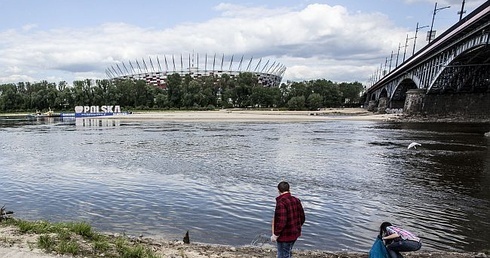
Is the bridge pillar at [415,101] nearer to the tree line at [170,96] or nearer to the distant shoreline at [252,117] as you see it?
the distant shoreline at [252,117]

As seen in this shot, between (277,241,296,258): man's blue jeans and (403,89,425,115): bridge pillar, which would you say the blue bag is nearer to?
(277,241,296,258): man's blue jeans

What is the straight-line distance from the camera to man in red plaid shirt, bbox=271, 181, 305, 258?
7.21 meters

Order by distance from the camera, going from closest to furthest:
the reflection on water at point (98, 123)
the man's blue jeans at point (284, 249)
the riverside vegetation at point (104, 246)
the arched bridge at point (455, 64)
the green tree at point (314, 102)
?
the man's blue jeans at point (284, 249), the riverside vegetation at point (104, 246), the arched bridge at point (455, 64), the reflection on water at point (98, 123), the green tree at point (314, 102)

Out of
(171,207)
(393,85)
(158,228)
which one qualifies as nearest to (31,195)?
(171,207)

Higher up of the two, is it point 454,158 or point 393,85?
point 393,85

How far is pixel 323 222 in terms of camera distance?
13586 mm

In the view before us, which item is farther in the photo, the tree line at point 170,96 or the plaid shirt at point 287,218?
the tree line at point 170,96

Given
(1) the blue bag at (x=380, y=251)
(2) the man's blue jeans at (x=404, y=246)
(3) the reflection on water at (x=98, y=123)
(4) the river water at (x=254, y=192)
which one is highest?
(2) the man's blue jeans at (x=404, y=246)

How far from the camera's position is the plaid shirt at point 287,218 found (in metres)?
7.21

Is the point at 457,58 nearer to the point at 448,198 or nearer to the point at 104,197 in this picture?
the point at 448,198

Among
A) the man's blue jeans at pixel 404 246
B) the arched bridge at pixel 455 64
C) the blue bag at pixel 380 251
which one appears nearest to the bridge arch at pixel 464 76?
the arched bridge at pixel 455 64

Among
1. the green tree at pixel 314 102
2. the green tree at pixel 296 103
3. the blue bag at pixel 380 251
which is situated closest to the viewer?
the blue bag at pixel 380 251

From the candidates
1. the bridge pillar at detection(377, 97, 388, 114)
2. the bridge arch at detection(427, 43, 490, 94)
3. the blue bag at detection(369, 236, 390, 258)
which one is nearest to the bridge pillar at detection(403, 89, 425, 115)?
the bridge arch at detection(427, 43, 490, 94)

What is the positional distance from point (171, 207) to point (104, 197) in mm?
3694
